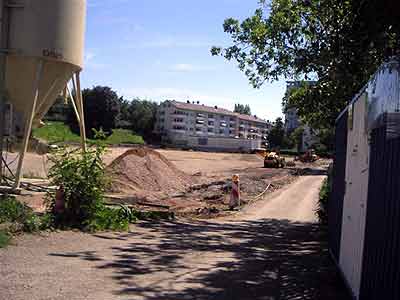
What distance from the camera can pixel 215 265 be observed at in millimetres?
9820

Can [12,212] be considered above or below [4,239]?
above

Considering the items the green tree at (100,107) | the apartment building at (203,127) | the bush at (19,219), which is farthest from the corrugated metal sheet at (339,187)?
the apartment building at (203,127)

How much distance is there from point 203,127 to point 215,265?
159923 mm

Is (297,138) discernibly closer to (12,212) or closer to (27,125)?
(27,125)

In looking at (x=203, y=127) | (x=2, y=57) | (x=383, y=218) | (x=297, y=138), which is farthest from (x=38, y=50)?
(x=203, y=127)

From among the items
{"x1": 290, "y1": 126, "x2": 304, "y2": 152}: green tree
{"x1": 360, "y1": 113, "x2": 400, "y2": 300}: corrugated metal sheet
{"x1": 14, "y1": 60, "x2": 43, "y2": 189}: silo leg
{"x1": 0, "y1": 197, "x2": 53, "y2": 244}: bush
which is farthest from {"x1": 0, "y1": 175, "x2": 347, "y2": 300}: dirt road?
{"x1": 290, "y1": 126, "x2": 304, "y2": 152}: green tree

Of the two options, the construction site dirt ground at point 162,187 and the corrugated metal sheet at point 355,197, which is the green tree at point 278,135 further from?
the corrugated metal sheet at point 355,197

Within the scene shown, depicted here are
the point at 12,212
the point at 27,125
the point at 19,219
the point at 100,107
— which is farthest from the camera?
the point at 100,107

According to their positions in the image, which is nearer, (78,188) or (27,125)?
(78,188)

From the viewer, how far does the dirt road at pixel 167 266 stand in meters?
7.29

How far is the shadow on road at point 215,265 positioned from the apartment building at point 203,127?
109 m

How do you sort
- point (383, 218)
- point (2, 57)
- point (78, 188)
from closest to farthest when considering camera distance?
point (383, 218) → point (78, 188) → point (2, 57)

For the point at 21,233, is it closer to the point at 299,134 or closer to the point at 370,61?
the point at 370,61

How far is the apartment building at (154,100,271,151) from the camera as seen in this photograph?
129 m
